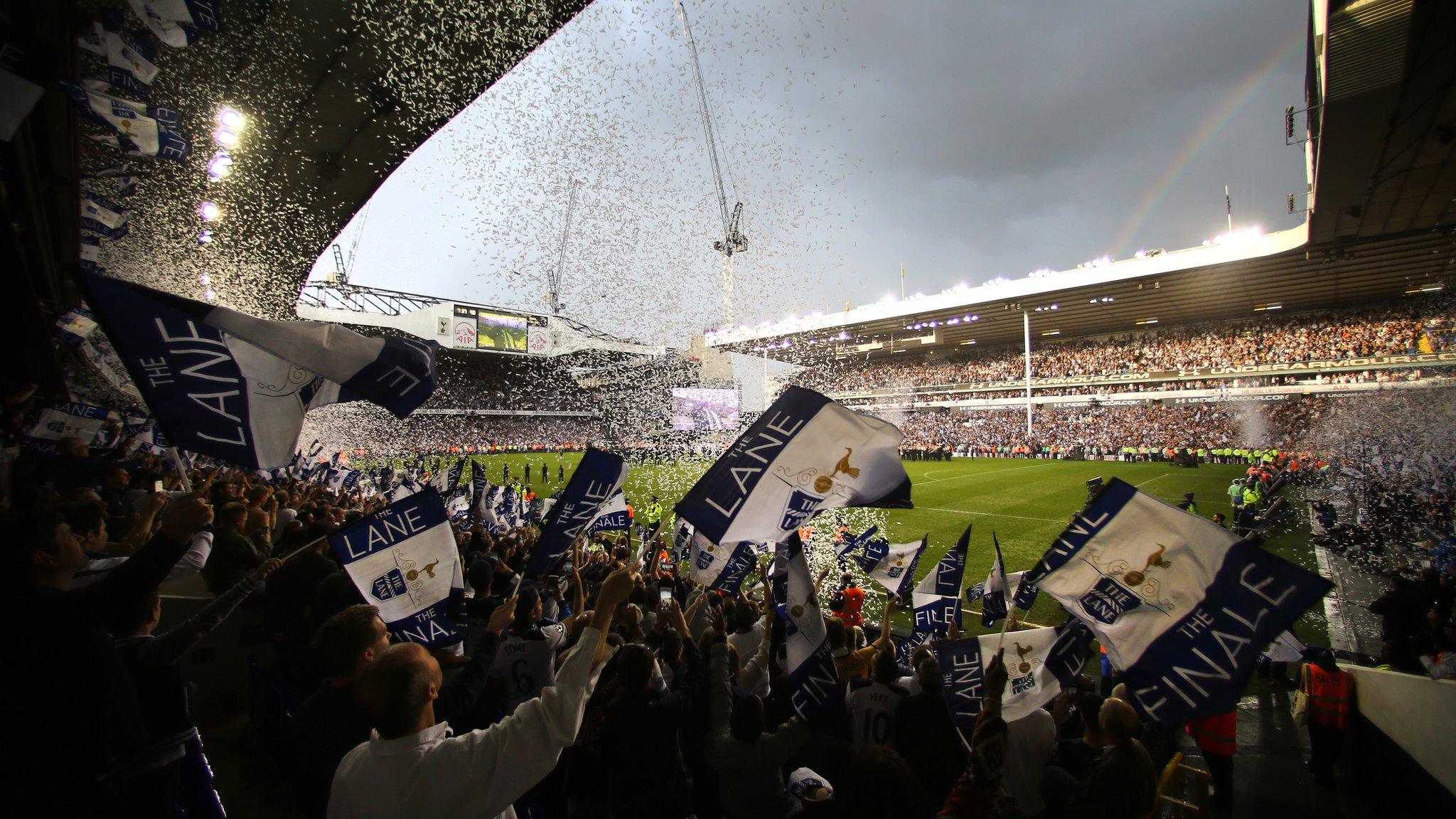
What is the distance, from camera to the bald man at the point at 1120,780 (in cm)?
272

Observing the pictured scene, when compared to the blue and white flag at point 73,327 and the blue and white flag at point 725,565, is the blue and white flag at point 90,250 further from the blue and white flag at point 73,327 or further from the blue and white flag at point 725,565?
the blue and white flag at point 725,565

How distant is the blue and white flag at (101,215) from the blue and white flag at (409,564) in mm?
8044

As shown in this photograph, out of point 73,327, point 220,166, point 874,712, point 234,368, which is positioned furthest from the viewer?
point 220,166

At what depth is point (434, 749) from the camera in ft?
5.67

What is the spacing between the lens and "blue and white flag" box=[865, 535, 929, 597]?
764 centimetres

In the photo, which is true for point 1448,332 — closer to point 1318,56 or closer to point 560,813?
point 1318,56

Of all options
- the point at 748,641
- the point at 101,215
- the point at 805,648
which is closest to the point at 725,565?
the point at 748,641

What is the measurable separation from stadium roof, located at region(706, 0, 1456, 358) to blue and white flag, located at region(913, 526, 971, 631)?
11.4 meters

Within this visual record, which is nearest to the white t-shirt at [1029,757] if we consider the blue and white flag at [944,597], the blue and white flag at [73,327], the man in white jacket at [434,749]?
the blue and white flag at [944,597]

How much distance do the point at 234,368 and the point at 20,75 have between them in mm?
1563

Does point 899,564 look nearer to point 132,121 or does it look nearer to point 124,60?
point 132,121

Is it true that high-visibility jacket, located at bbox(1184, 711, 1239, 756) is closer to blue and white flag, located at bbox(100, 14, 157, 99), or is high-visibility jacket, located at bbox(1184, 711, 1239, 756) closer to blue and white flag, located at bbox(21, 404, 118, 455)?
blue and white flag, located at bbox(100, 14, 157, 99)

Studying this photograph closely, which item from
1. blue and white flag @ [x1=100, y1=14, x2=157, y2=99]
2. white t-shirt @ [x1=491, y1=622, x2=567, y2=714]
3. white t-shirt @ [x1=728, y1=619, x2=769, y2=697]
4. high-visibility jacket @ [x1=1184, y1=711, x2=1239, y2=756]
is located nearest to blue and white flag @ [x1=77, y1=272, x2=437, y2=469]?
Result: white t-shirt @ [x1=491, y1=622, x2=567, y2=714]

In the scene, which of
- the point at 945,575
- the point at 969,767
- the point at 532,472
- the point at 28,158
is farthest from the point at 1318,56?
the point at 532,472
